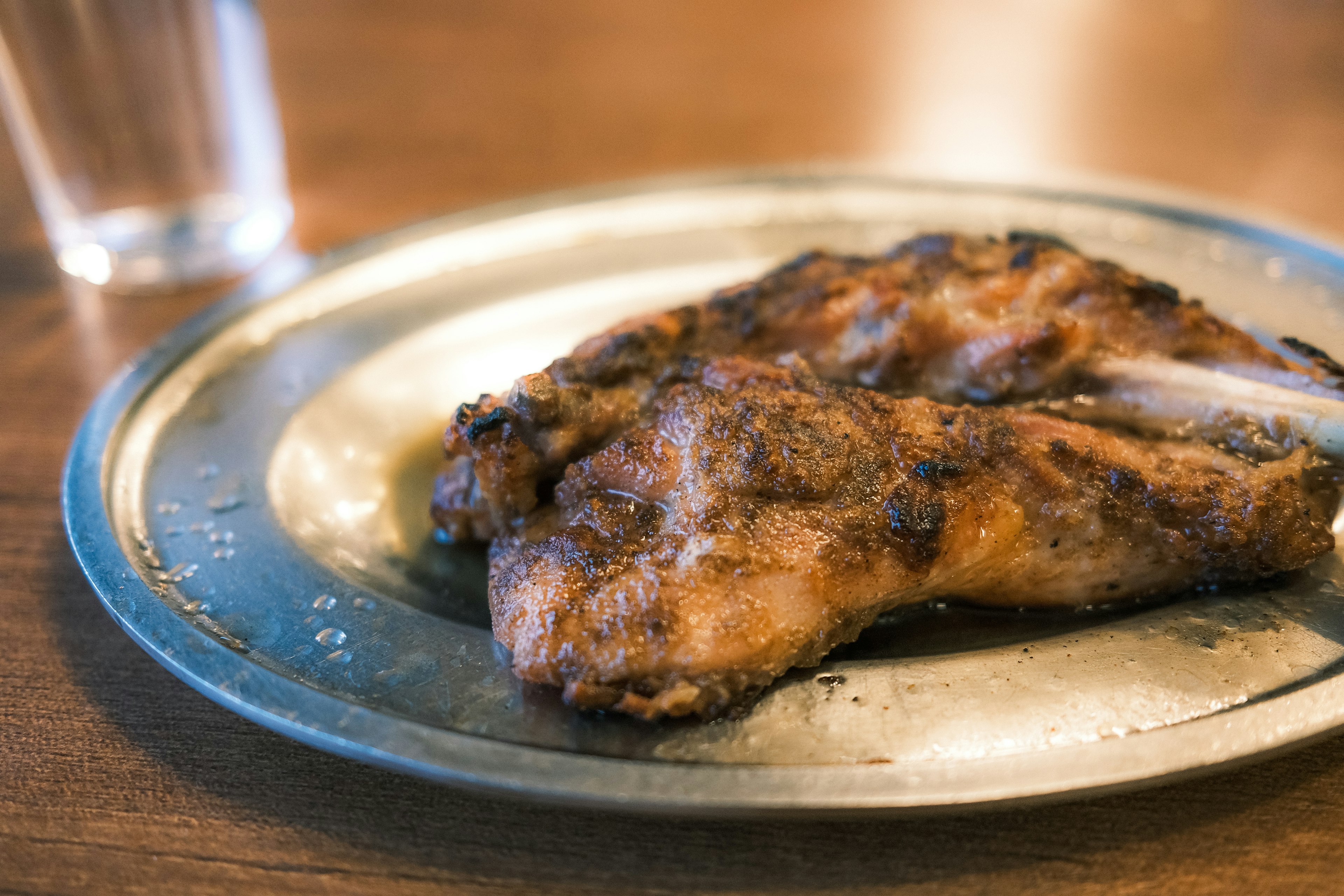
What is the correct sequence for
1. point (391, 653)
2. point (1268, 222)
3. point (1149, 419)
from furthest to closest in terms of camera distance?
point (1268, 222), point (1149, 419), point (391, 653)

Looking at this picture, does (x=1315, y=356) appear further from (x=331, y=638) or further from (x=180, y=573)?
(x=180, y=573)

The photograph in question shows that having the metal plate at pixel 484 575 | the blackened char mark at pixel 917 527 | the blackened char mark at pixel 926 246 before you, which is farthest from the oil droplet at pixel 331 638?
the blackened char mark at pixel 926 246

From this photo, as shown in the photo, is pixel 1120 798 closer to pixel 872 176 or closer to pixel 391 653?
pixel 391 653

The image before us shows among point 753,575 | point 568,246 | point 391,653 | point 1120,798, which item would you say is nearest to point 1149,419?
point 1120,798

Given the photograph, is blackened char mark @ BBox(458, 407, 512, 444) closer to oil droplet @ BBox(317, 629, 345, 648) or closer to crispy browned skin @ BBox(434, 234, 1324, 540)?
crispy browned skin @ BBox(434, 234, 1324, 540)

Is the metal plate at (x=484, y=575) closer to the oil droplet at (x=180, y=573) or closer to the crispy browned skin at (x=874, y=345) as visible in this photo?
the oil droplet at (x=180, y=573)

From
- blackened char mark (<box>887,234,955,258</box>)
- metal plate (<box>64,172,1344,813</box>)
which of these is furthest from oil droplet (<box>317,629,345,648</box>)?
blackened char mark (<box>887,234,955,258</box>)
